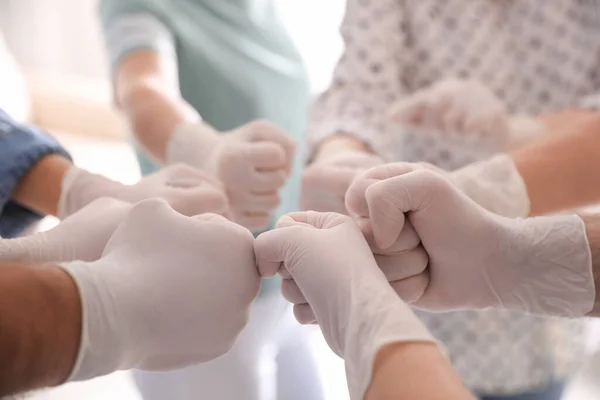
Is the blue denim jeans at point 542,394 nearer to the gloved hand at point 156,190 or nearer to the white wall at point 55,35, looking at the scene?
the gloved hand at point 156,190

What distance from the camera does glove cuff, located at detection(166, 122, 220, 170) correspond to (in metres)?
0.75

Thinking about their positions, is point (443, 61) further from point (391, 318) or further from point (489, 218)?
point (391, 318)

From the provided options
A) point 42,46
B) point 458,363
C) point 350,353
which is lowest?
point 458,363

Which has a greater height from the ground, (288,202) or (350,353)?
(350,353)

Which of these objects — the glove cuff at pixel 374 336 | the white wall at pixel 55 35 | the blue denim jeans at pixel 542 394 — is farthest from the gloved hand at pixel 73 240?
the white wall at pixel 55 35

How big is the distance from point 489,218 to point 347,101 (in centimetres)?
35

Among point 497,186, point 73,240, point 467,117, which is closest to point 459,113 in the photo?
point 467,117

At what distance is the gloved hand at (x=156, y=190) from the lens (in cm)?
63

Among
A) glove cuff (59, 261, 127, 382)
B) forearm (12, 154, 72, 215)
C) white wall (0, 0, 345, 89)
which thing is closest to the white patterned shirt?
forearm (12, 154, 72, 215)

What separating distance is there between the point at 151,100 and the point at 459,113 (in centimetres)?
41

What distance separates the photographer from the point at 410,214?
→ 0.56m

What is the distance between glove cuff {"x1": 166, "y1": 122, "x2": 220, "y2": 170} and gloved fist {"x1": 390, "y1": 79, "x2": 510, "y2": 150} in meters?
0.26

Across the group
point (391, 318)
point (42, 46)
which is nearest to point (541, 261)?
point (391, 318)

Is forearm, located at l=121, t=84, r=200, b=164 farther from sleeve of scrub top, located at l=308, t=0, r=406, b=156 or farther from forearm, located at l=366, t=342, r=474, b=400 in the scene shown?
forearm, located at l=366, t=342, r=474, b=400
